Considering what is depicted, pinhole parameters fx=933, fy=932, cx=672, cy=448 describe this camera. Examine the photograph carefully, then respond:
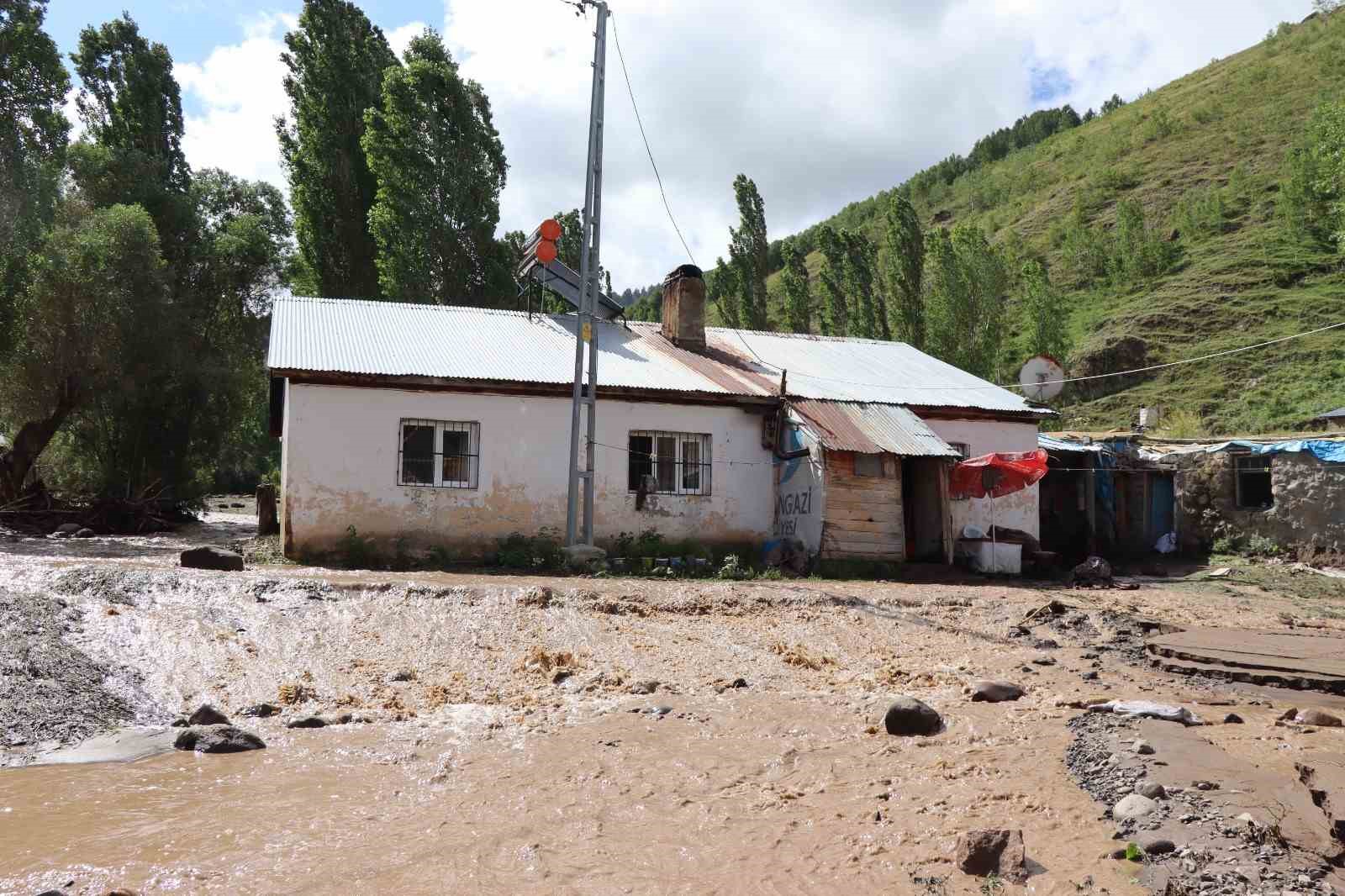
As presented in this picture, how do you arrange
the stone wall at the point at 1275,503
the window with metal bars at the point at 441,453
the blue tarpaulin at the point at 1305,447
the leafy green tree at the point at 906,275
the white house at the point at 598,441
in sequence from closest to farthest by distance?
the white house at the point at 598,441 < the window with metal bars at the point at 441,453 < the blue tarpaulin at the point at 1305,447 < the stone wall at the point at 1275,503 < the leafy green tree at the point at 906,275

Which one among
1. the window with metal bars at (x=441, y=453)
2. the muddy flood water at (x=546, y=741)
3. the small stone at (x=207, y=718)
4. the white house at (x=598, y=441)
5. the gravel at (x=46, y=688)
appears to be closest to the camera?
the muddy flood water at (x=546, y=741)

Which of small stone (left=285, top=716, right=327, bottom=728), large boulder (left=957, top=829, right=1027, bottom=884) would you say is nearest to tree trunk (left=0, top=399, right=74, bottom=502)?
small stone (left=285, top=716, right=327, bottom=728)

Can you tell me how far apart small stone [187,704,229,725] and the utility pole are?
7.74 meters

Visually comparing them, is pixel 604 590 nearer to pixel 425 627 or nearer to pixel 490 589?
pixel 490 589

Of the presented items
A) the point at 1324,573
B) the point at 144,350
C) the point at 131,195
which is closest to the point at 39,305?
the point at 144,350

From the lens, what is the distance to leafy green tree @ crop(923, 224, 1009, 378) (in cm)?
2964

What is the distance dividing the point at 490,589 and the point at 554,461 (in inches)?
192

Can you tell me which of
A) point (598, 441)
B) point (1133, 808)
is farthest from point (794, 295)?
point (1133, 808)

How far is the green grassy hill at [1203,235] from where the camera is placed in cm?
3512

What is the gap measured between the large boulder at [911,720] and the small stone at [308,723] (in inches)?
155

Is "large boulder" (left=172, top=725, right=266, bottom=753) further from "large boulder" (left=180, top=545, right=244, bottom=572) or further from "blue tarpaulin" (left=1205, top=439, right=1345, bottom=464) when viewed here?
"blue tarpaulin" (left=1205, top=439, right=1345, bottom=464)

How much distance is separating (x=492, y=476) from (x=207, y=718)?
8.69m

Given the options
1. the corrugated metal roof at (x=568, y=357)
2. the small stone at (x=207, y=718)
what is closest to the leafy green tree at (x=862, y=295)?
the corrugated metal roof at (x=568, y=357)

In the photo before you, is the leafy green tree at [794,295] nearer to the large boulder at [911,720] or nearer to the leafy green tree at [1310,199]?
the leafy green tree at [1310,199]
